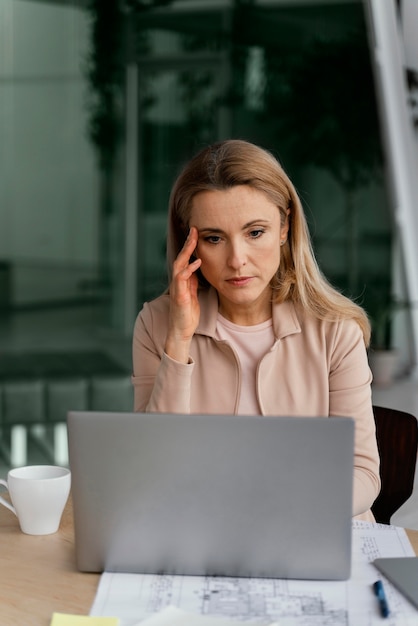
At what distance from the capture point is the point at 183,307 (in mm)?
2170

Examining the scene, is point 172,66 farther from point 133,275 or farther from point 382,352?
point 382,352

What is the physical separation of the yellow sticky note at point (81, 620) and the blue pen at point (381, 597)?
1.27 ft

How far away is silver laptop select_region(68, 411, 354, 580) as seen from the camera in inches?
54.2

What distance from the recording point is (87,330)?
4.39 meters

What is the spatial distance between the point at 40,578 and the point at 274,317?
932 mm

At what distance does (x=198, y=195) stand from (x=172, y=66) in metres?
2.64

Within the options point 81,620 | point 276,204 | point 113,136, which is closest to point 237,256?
point 276,204

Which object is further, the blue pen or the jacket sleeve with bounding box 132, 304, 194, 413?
the jacket sleeve with bounding box 132, 304, 194, 413

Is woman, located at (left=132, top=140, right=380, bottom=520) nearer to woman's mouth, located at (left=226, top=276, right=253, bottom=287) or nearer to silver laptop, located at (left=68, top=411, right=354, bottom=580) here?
woman's mouth, located at (left=226, top=276, right=253, bottom=287)

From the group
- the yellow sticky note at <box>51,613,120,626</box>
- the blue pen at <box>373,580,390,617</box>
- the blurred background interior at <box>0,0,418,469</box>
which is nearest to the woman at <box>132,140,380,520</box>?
the blue pen at <box>373,580,390,617</box>

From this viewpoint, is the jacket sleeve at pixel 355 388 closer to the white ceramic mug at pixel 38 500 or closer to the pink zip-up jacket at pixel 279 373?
the pink zip-up jacket at pixel 279 373

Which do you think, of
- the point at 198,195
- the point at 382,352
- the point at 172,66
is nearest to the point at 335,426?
the point at 198,195

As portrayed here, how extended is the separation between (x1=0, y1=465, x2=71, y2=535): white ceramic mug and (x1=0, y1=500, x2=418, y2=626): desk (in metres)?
0.02

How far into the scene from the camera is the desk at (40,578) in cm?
138
